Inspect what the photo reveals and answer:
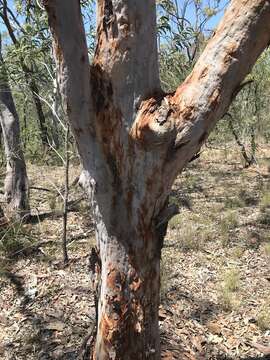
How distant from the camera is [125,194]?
2381mm

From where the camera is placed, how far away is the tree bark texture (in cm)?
197

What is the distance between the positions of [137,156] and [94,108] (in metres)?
0.32

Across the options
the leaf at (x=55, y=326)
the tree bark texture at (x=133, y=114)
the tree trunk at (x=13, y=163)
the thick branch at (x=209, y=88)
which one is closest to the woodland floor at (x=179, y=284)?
the leaf at (x=55, y=326)

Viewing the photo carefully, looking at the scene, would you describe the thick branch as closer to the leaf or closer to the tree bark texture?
the tree bark texture

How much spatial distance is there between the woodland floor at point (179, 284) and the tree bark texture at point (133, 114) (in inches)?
48.9

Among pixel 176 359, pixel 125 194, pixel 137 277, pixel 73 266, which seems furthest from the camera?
→ pixel 73 266

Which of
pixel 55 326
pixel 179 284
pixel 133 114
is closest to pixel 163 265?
pixel 179 284

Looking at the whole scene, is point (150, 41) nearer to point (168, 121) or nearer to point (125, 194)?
point (168, 121)

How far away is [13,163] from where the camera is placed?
19.7ft

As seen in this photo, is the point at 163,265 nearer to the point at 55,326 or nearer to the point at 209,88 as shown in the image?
the point at 55,326

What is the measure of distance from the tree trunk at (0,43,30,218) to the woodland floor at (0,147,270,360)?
39cm

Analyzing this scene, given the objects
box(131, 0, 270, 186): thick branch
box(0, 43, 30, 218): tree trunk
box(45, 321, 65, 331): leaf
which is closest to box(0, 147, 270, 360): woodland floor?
box(45, 321, 65, 331): leaf

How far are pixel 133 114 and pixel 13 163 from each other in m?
4.20

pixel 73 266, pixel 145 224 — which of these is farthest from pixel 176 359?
pixel 73 266
